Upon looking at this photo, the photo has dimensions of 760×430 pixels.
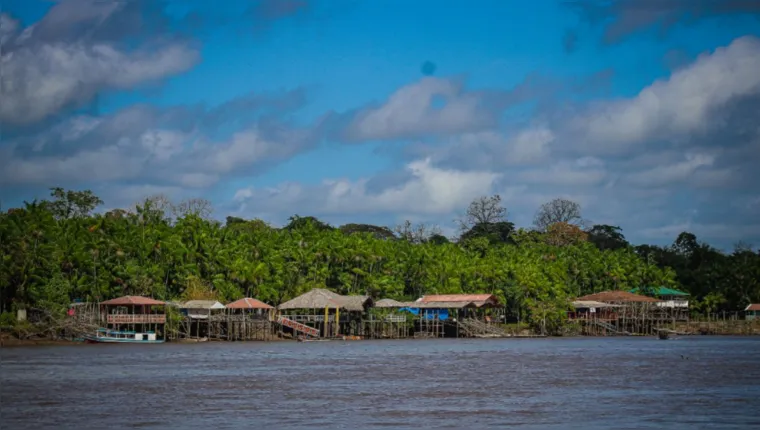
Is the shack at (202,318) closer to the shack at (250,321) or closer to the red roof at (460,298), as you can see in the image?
the shack at (250,321)

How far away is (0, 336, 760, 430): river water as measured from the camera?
78.6 ft

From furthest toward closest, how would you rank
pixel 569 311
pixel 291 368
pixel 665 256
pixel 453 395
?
pixel 665 256 → pixel 569 311 → pixel 291 368 → pixel 453 395

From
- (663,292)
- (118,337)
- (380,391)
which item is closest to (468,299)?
(118,337)

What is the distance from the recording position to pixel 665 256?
370 feet

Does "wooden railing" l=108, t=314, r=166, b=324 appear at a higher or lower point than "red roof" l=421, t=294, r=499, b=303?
lower

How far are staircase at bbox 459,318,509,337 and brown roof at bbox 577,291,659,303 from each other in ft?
45.6

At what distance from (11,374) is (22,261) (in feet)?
87.7

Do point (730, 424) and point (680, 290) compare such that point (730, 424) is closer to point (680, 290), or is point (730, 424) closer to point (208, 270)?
point (208, 270)

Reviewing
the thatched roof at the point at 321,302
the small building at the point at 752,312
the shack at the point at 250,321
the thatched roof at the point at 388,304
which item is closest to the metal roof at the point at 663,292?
the small building at the point at 752,312

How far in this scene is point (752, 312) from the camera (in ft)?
319

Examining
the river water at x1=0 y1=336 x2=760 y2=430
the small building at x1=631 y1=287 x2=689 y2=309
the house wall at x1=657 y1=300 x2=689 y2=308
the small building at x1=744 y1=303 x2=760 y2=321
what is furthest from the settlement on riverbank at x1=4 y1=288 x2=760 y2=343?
the river water at x1=0 y1=336 x2=760 y2=430

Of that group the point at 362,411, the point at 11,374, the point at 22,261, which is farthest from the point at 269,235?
the point at 362,411

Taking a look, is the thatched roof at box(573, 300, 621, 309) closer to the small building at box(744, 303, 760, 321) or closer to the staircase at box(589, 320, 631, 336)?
the staircase at box(589, 320, 631, 336)

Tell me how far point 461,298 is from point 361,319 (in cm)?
851
